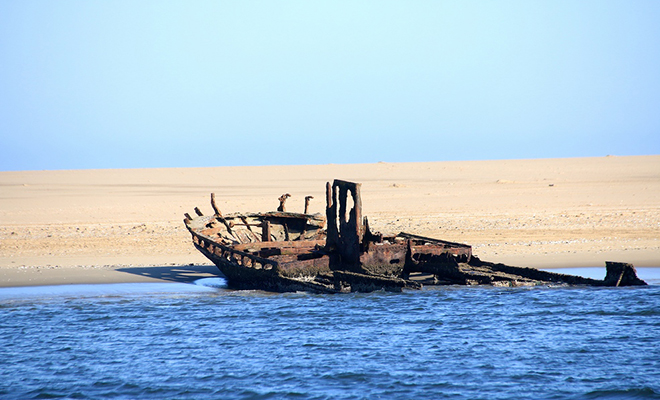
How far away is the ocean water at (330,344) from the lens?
26.1ft

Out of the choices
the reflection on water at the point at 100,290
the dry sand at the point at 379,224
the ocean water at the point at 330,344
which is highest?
the dry sand at the point at 379,224

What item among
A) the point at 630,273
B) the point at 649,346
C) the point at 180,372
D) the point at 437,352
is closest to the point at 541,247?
the point at 630,273

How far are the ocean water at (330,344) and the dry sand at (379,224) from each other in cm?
253

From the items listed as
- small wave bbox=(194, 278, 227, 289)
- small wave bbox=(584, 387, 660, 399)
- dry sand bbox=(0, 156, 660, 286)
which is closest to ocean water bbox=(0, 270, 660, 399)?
small wave bbox=(584, 387, 660, 399)

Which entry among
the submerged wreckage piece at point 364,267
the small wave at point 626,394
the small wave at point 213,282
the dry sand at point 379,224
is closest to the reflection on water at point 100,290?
the small wave at point 213,282

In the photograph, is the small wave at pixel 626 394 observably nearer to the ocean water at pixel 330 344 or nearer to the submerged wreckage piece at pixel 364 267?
the ocean water at pixel 330 344

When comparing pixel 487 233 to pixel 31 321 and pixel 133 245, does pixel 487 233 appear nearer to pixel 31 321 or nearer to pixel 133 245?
pixel 133 245

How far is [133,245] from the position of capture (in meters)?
18.8

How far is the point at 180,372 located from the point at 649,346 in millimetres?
6520

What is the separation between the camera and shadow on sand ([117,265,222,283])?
14633 millimetres

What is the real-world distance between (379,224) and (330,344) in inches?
472

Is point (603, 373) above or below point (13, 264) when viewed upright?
below

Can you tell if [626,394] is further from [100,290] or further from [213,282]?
[100,290]

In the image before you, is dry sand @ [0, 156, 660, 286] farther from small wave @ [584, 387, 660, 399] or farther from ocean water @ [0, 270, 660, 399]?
small wave @ [584, 387, 660, 399]
